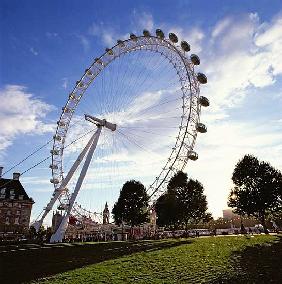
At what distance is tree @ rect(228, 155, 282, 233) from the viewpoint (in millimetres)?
61000

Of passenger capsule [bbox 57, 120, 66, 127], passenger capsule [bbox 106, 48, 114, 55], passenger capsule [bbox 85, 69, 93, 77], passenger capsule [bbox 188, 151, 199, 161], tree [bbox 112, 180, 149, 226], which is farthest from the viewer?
tree [bbox 112, 180, 149, 226]

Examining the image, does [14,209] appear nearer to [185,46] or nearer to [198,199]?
[198,199]

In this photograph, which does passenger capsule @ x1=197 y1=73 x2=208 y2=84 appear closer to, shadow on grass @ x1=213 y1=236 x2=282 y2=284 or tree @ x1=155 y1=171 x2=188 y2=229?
tree @ x1=155 y1=171 x2=188 y2=229

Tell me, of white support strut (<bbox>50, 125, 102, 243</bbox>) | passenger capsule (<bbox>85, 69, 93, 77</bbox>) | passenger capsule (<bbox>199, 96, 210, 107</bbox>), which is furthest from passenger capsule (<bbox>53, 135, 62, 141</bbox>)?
passenger capsule (<bbox>199, 96, 210, 107</bbox>)

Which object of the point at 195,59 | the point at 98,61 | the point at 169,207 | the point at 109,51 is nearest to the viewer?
the point at 195,59

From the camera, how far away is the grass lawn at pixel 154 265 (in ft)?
68.4

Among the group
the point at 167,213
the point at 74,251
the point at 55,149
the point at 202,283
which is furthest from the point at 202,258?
the point at 167,213

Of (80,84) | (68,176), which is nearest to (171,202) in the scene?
(68,176)

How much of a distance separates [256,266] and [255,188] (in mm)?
41979

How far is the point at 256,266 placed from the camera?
74.6 feet

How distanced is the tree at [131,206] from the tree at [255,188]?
1961 cm

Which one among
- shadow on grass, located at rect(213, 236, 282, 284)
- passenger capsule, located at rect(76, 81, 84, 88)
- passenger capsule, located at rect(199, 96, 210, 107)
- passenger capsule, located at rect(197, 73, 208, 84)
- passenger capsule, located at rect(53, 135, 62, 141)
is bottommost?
shadow on grass, located at rect(213, 236, 282, 284)

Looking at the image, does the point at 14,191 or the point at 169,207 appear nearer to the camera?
the point at 169,207

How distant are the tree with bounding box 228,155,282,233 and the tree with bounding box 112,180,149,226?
772 inches
